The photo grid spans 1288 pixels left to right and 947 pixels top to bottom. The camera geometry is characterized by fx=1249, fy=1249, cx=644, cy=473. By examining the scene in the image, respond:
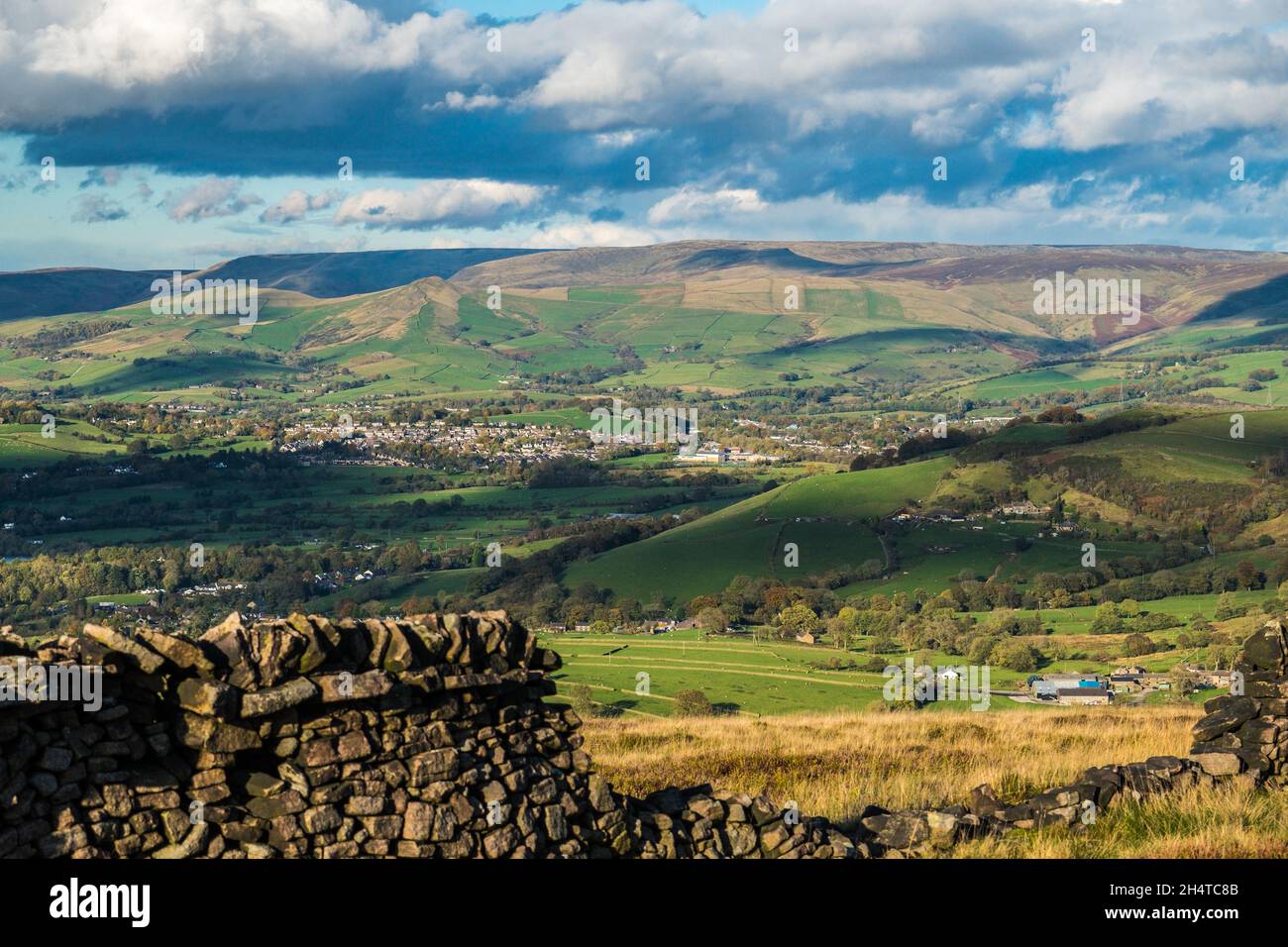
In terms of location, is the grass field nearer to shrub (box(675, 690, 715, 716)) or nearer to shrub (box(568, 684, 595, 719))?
shrub (box(568, 684, 595, 719))

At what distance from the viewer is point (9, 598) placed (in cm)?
10231

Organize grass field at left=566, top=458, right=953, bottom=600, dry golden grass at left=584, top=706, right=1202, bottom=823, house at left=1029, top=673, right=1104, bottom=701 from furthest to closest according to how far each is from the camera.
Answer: grass field at left=566, top=458, right=953, bottom=600 < house at left=1029, top=673, right=1104, bottom=701 < dry golden grass at left=584, top=706, right=1202, bottom=823

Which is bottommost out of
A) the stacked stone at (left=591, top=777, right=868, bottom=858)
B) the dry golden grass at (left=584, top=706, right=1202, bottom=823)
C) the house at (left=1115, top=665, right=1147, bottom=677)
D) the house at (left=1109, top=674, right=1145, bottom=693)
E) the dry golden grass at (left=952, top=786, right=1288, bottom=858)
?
the house at (left=1115, top=665, right=1147, bottom=677)

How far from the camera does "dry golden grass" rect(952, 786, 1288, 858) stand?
42.8 feet

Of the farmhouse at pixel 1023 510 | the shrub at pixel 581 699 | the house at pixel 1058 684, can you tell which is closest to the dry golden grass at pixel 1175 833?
the shrub at pixel 581 699

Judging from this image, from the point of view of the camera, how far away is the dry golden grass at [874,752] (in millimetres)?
17328

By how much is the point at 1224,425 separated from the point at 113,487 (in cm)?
14040

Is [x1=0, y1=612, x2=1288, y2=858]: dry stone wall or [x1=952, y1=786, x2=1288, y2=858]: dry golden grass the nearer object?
[x1=0, y1=612, x2=1288, y2=858]: dry stone wall

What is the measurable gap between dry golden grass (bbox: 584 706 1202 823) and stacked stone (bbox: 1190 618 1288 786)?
6.07ft

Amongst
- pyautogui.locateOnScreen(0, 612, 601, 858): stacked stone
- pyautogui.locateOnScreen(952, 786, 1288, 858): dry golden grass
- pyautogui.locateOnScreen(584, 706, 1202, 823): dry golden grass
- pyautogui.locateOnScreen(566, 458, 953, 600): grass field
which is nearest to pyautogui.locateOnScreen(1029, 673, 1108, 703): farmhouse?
pyautogui.locateOnScreen(584, 706, 1202, 823): dry golden grass

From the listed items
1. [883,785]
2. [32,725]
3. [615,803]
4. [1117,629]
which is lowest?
[1117,629]

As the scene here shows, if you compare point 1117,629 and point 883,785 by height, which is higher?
point 883,785
